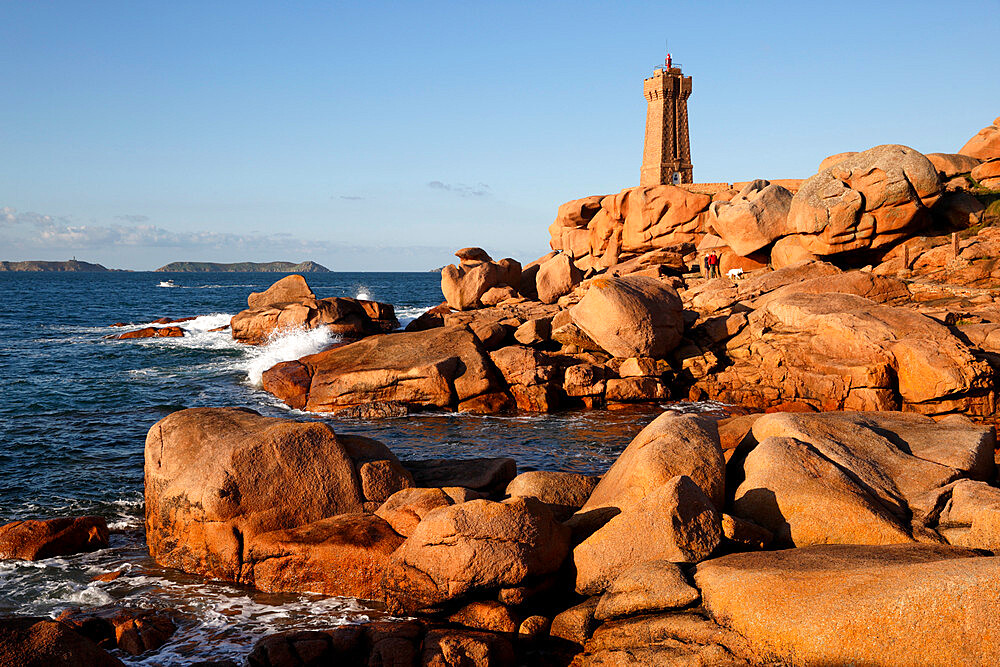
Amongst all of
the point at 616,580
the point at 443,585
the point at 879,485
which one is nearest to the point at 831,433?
the point at 879,485

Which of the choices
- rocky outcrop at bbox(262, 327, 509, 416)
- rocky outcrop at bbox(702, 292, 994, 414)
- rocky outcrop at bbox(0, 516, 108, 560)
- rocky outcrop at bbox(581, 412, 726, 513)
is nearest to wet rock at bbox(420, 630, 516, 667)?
rocky outcrop at bbox(581, 412, 726, 513)

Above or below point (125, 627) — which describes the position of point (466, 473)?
above

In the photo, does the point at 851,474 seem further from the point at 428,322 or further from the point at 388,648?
the point at 428,322

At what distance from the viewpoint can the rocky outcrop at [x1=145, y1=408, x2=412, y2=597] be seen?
28.4 feet

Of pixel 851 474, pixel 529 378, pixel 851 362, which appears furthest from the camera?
pixel 529 378

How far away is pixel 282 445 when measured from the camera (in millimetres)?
9703

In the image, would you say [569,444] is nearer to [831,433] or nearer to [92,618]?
[831,433]

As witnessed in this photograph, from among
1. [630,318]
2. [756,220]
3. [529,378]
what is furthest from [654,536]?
[756,220]

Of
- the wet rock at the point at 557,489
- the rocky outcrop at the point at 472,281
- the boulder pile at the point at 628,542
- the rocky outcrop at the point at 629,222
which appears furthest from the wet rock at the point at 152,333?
the wet rock at the point at 557,489

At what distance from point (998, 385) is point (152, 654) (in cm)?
1816

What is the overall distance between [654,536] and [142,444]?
13.2 meters

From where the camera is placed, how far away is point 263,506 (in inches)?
368

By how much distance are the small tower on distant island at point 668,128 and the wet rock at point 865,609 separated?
54668 millimetres

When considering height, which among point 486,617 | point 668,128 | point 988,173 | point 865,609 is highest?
point 668,128
